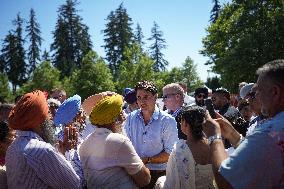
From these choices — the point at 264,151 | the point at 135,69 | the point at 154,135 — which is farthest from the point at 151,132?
the point at 135,69

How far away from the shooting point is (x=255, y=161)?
2.00 m

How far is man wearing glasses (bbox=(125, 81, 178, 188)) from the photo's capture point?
15.0 feet

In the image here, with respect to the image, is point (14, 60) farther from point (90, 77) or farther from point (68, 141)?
point (68, 141)

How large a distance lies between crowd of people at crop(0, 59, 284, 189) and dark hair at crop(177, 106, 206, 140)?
11mm

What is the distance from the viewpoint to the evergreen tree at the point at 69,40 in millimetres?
64562

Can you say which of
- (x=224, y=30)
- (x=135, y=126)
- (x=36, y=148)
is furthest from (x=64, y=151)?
(x=224, y=30)

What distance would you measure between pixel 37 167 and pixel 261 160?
175 centimetres

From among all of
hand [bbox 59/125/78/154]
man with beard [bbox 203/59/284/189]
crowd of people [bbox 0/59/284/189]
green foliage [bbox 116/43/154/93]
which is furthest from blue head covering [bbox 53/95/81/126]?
green foliage [bbox 116/43/154/93]

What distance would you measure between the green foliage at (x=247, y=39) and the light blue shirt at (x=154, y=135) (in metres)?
30.1

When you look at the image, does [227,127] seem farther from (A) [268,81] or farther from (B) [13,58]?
(B) [13,58]

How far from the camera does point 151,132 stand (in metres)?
4.70

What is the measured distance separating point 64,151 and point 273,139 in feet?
7.28

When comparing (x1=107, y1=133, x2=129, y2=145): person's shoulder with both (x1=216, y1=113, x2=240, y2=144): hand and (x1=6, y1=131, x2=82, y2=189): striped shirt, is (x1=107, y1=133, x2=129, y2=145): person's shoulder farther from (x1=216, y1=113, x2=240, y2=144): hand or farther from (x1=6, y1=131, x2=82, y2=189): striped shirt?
(x1=216, y1=113, x2=240, y2=144): hand

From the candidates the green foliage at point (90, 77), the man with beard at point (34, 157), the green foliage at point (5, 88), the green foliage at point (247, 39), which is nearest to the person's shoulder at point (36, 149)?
the man with beard at point (34, 157)
